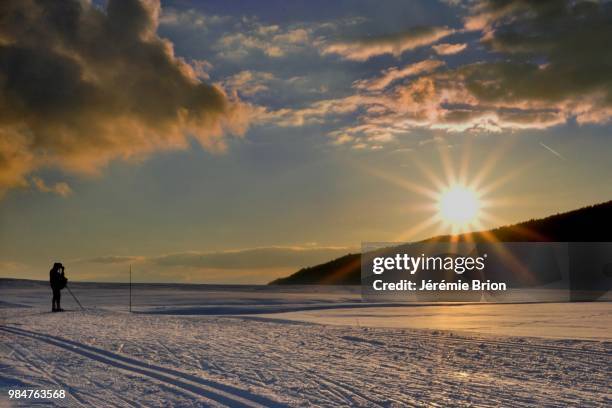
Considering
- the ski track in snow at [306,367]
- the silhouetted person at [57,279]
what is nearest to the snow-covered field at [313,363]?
the ski track in snow at [306,367]

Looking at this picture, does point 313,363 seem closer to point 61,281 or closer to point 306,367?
point 306,367

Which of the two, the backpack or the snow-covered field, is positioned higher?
the backpack

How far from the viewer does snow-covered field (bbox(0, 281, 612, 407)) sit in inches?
357

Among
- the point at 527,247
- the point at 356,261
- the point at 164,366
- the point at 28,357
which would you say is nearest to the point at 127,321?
the point at 28,357

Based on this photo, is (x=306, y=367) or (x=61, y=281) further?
(x=61, y=281)

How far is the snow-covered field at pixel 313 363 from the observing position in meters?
9.06

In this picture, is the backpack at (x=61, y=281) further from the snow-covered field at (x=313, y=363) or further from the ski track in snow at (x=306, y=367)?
the ski track in snow at (x=306, y=367)

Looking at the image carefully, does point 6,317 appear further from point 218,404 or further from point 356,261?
point 356,261

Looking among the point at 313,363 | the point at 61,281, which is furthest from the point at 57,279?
the point at 313,363

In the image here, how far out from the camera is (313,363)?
12047mm

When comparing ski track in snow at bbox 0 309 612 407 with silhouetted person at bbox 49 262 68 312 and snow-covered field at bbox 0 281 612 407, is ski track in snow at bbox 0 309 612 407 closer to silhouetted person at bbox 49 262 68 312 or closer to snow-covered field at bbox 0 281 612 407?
snow-covered field at bbox 0 281 612 407

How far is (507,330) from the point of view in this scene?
1809cm

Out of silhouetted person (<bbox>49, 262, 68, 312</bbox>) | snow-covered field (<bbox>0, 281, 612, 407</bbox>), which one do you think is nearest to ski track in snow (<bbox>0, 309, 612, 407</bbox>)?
snow-covered field (<bbox>0, 281, 612, 407</bbox>)

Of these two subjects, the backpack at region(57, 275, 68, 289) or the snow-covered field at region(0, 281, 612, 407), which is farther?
the backpack at region(57, 275, 68, 289)
